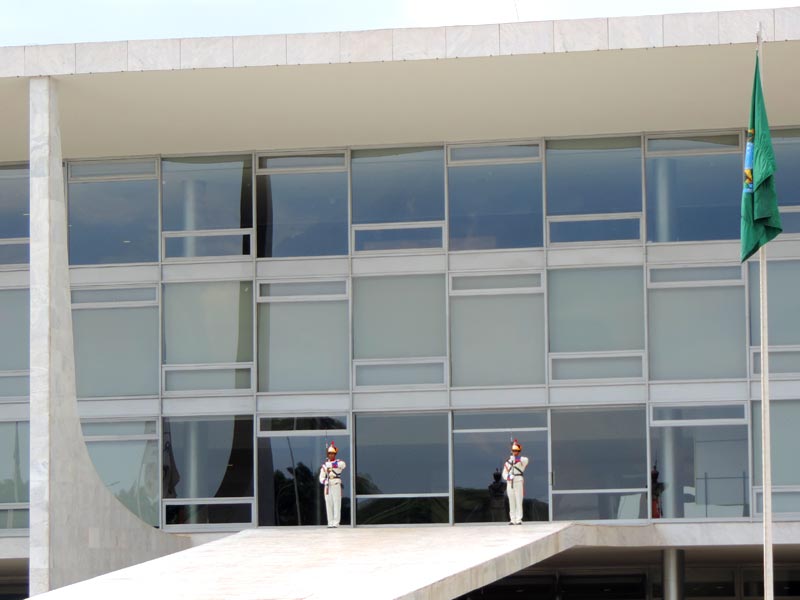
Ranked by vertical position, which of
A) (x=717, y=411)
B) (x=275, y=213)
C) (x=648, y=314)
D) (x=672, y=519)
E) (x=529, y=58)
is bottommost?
(x=672, y=519)

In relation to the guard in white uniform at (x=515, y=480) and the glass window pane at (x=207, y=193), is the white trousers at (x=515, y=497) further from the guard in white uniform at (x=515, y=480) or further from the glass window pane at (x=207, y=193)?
the glass window pane at (x=207, y=193)

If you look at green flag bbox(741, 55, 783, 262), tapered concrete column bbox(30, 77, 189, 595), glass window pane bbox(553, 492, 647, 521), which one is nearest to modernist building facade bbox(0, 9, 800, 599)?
glass window pane bbox(553, 492, 647, 521)

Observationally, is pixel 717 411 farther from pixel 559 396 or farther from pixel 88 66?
pixel 88 66

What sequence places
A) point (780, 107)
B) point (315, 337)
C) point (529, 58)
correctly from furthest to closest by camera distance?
point (315, 337), point (780, 107), point (529, 58)

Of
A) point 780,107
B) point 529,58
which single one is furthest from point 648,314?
point 529,58

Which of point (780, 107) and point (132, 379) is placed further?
point (132, 379)

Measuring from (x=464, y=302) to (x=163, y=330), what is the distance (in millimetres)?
4489

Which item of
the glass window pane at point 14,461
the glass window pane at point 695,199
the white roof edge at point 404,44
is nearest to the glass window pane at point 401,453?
the glass window pane at point 695,199

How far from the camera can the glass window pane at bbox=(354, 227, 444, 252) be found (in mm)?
22812

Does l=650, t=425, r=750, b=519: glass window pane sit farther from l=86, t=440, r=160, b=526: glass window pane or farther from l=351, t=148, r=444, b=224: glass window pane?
l=86, t=440, r=160, b=526: glass window pane

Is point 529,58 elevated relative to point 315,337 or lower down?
elevated

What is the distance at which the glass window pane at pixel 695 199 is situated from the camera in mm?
22359

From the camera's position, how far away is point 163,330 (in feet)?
75.8

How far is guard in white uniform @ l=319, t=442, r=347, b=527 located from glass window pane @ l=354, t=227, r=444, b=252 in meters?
3.04
